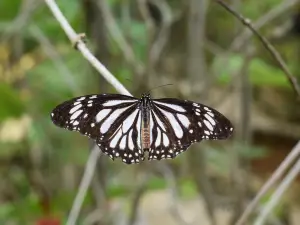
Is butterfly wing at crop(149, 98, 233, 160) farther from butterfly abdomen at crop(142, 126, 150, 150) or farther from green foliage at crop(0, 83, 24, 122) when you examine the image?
green foliage at crop(0, 83, 24, 122)

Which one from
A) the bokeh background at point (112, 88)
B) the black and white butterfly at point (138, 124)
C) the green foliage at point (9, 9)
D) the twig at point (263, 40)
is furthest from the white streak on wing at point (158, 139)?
the green foliage at point (9, 9)

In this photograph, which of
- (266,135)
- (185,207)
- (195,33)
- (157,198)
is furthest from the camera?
(266,135)

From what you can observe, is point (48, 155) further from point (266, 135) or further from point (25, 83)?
point (266, 135)

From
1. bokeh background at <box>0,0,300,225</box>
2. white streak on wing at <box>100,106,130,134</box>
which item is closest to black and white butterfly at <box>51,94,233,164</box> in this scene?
white streak on wing at <box>100,106,130,134</box>

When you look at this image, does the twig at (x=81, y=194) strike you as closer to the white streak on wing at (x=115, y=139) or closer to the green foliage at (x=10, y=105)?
the white streak on wing at (x=115, y=139)

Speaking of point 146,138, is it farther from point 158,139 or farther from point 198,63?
point 198,63

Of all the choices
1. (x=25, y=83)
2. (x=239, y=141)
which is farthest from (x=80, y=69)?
(x=239, y=141)
